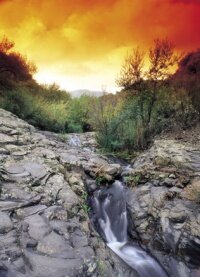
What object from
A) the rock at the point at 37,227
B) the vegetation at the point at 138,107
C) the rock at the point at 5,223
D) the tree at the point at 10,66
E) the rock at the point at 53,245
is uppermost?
the tree at the point at 10,66

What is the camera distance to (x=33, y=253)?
Answer: 3514mm

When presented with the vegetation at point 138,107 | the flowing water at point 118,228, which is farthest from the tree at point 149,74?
the flowing water at point 118,228

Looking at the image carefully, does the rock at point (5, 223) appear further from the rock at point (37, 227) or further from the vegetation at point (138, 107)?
the vegetation at point (138, 107)

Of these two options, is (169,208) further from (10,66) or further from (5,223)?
(10,66)

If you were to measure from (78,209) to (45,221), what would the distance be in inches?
34.8

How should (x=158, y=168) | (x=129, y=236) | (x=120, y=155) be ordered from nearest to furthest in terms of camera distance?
1. (x=129, y=236)
2. (x=158, y=168)
3. (x=120, y=155)

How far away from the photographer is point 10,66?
57.8 ft

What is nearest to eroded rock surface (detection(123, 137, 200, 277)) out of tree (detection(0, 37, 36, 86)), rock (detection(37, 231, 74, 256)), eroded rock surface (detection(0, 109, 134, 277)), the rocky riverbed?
the rocky riverbed

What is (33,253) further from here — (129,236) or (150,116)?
(150,116)

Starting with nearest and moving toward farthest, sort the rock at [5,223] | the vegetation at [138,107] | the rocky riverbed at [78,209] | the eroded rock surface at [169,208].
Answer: the rocky riverbed at [78,209]
the rock at [5,223]
the eroded rock surface at [169,208]
the vegetation at [138,107]

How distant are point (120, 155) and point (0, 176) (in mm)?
5719

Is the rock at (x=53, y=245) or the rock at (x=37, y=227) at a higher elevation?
the rock at (x=37, y=227)

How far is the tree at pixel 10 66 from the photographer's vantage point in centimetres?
1704

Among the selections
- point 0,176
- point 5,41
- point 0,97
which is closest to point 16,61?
point 5,41
